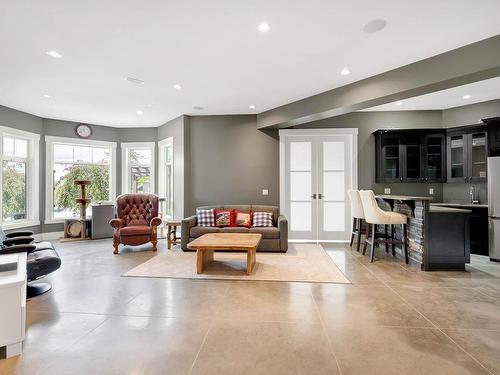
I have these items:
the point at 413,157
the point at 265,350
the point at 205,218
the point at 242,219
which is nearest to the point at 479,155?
the point at 413,157

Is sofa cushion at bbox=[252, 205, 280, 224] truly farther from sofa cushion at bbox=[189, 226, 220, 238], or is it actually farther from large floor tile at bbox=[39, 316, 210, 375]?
large floor tile at bbox=[39, 316, 210, 375]

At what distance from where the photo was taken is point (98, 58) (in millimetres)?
3410

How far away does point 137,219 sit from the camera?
5.67 meters

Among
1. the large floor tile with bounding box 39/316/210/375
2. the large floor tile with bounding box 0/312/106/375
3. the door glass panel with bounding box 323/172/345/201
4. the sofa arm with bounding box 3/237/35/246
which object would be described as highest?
the door glass panel with bounding box 323/172/345/201

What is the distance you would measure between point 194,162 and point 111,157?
2.65m

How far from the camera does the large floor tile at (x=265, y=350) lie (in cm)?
178

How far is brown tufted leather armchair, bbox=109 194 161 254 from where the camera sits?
5.12 meters

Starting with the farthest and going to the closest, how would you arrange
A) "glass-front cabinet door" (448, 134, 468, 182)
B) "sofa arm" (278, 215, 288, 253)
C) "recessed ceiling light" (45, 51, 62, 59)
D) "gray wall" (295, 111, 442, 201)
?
"gray wall" (295, 111, 442, 201) → "glass-front cabinet door" (448, 134, 468, 182) → "sofa arm" (278, 215, 288, 253) → "recessed ceiling light" (45, 51, 62, 59)

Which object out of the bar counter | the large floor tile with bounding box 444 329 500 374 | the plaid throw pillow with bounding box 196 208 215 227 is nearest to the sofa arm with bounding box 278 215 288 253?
the plaid throw pillow with bounding box 196 208 215 227

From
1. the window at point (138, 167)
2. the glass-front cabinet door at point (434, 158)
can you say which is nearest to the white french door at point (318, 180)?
the glass-front cabinet door at point (434, 158)

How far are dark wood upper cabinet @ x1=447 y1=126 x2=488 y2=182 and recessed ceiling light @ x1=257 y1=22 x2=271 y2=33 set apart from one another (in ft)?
15.0

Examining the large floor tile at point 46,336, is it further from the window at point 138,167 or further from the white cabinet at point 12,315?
the window at point 138,167

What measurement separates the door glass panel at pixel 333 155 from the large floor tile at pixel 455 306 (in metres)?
3.20

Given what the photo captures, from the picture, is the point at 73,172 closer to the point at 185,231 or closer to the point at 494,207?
the point at 185,231
